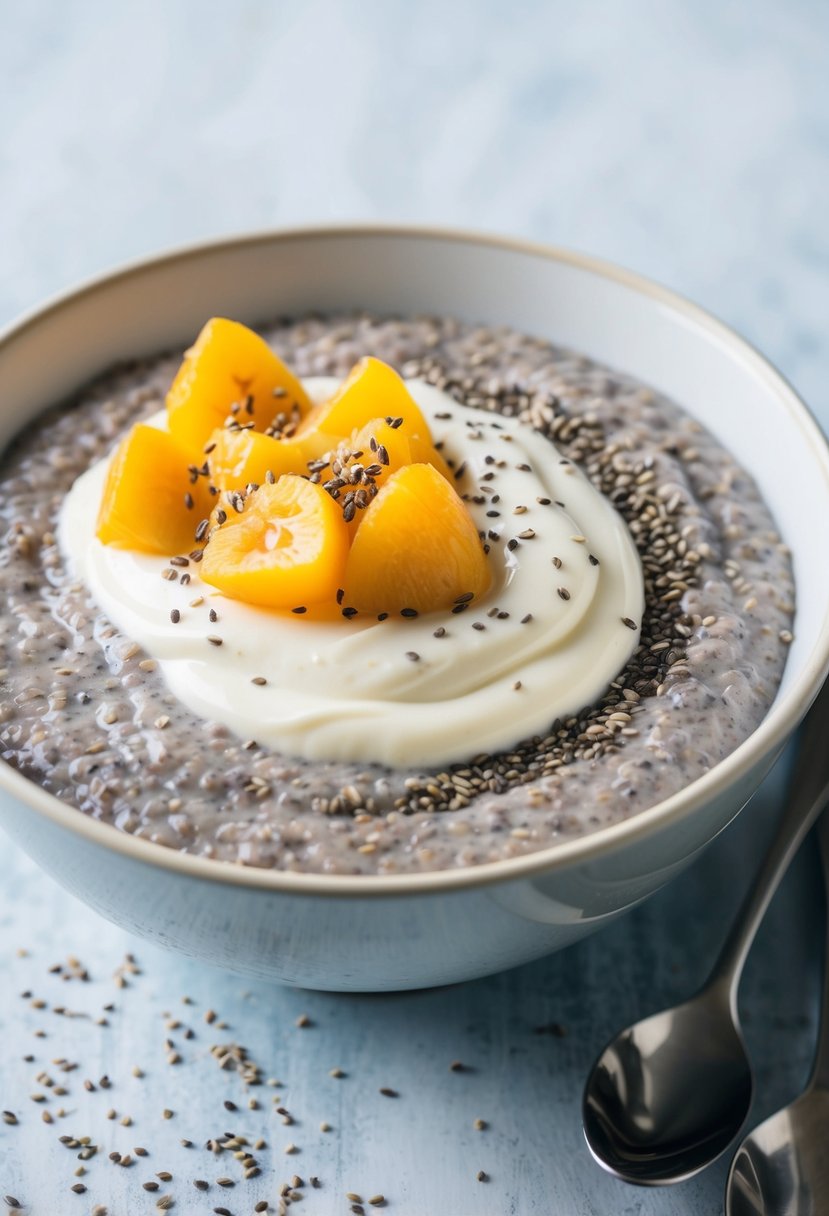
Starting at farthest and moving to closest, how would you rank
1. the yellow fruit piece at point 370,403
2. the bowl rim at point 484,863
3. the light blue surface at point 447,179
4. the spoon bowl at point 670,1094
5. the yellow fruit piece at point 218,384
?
the yellow fruit piece at point 218,384 → the yellow fruit piece at point 370,403 → the light blue surface at point 447,179 → the spoon bowl at point 670,1094 → the bowl rim at point 484,863

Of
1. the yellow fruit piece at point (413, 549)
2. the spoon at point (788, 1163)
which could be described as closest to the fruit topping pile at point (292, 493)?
the yellow fruit piece at point (413, 549)

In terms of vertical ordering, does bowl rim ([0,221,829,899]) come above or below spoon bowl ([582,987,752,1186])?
above

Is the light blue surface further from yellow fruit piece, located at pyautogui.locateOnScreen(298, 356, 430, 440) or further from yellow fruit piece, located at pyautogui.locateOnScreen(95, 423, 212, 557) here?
yellow fruit piece, located at pyautogui.locateOnScreen(298, 356, 430, 440)

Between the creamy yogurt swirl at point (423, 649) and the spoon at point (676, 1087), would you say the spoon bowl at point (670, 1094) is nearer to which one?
the spoon at point (676, 1087)

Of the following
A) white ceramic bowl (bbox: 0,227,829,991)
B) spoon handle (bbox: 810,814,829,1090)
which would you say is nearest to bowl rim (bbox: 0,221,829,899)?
white ceramic bowl (bbox: 0,227,829,991)

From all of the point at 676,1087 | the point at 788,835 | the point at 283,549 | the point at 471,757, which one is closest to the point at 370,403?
the point at 283,549

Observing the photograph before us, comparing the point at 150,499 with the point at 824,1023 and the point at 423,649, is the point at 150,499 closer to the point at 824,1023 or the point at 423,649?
the point at 423,649

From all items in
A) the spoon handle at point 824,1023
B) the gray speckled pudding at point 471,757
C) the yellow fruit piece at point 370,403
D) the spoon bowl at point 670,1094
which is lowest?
the spoon bowl at point 670,1094
